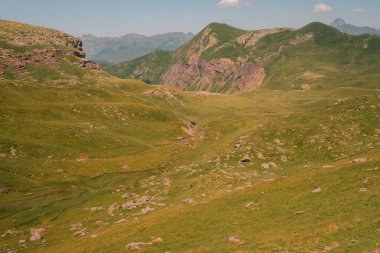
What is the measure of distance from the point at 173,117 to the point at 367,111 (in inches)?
4060

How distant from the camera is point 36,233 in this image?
64750mm

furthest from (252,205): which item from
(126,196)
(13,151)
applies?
(13,151)

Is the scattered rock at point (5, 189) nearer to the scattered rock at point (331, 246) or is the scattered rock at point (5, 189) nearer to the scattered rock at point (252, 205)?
the scattered rock at point (252, 205)

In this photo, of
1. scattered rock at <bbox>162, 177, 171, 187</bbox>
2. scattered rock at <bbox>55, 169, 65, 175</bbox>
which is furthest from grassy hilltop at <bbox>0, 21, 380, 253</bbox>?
scattered rock at <bbox>55, 169, 65, 175</bbox>

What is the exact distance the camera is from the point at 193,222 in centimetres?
5066

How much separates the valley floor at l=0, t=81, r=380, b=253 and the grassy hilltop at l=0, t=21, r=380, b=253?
28 centimetres

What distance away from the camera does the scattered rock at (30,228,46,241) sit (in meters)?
63.4

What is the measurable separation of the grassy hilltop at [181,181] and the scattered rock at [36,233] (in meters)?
0.98

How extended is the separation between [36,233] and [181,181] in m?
32.5

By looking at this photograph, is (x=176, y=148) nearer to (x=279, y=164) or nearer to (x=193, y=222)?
(x=279, y=164)

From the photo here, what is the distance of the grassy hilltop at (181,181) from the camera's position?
40.8 metres

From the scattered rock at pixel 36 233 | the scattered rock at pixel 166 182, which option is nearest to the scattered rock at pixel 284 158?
the scattered rock at pixel 166 182

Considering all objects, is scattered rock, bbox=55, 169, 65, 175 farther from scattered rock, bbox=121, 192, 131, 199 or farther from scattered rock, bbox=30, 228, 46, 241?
scattered rock, bbox=30, 228, 46, 241

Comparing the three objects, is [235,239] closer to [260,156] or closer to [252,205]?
[252,205]
